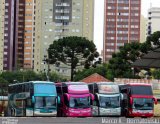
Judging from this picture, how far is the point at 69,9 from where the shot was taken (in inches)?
4860

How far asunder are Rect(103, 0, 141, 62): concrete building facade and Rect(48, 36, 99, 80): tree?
2708 inches

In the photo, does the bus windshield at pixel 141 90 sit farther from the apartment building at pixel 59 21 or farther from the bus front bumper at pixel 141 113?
the apartment building at pixel 59 21

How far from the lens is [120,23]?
479ft

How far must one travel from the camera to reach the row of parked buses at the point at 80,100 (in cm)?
3444

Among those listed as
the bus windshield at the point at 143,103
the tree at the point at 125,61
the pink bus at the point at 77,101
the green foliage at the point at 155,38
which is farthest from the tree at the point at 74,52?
the pink bus at the point at 77,101

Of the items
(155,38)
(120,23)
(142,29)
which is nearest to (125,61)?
(155,38)

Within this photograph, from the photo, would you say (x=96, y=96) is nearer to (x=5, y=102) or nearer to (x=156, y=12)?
(x=5, y=102)

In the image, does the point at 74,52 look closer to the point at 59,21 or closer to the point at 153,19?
the point at 59,21

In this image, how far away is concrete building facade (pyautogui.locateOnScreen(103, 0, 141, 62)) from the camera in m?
142

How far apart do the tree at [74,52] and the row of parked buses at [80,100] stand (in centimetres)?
3236

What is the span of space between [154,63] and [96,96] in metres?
7.47

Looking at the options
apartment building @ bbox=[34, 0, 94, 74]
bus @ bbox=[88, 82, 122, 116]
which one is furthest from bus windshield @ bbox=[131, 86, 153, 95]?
apartment building @ bbox=[34, 0, 94, 74]

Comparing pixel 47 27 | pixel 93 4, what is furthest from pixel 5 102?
pixel 93 4

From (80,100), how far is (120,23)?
112 metres
